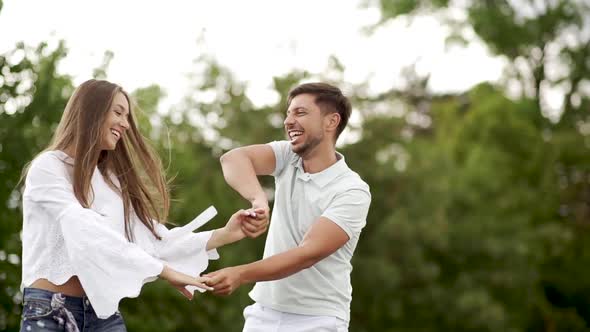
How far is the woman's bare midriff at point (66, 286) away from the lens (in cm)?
456

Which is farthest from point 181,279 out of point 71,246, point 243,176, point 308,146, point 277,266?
point 308,146

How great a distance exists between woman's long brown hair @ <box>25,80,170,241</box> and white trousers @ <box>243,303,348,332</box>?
0.72 meters

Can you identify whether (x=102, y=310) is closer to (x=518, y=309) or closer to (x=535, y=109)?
(x=518, y=309)

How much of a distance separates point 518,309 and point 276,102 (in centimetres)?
981

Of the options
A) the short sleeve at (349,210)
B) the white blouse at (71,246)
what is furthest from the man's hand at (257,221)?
the white blouse at (71,246)

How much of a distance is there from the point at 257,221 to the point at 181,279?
0.56m

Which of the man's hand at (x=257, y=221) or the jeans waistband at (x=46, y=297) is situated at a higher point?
the man's hand at (x=257, y=221)

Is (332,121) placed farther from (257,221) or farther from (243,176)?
(257,221)

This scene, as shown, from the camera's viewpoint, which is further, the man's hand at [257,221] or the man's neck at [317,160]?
the man's neck at [317,160]

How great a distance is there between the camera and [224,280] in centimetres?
516

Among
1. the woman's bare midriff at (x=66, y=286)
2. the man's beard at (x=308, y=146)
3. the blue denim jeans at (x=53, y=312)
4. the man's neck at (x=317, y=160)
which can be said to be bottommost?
the blue denim jeans at (x=53, y=312)

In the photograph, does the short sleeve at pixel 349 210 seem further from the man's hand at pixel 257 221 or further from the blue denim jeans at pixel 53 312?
the blue denim jeans at pixel 53 312

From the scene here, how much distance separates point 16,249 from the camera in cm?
1598

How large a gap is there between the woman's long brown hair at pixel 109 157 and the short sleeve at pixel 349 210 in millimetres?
832
